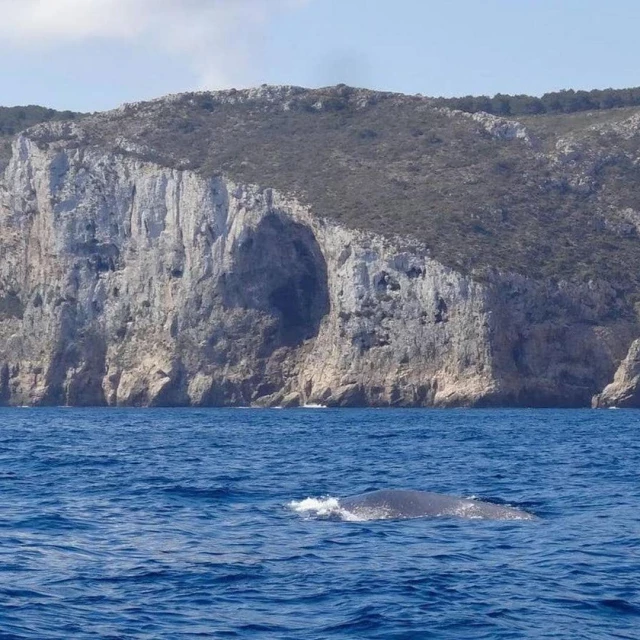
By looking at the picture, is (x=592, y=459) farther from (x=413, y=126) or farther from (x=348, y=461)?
(x=413, y=126)

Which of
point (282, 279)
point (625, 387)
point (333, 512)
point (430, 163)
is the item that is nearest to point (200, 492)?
point (333, 512)

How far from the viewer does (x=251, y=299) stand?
→ 303 feet

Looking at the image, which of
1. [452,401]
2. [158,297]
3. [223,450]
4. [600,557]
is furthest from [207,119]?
[600,557]

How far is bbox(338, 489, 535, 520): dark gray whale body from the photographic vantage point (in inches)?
968

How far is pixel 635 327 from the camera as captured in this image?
86125 millimetres

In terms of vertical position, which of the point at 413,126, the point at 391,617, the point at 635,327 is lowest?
the point at 391,617

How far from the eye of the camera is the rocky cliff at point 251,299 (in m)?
85.2

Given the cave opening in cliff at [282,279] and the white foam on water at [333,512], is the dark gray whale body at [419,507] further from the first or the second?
the cave opening in cliff at [282,279]

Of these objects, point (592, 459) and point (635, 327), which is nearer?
point (592, 459)

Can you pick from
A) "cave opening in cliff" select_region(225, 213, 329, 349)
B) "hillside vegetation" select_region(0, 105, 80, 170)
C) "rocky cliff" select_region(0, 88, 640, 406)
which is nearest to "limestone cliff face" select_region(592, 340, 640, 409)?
"rocky cliff" select_region(0, 88, 640, 406)

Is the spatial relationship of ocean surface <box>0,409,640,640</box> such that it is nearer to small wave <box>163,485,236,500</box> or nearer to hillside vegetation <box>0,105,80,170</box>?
small wave <box>163,485,236,500</box>

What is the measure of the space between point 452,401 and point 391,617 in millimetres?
68101

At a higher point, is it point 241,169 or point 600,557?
point 241,169

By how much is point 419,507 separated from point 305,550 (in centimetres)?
437
